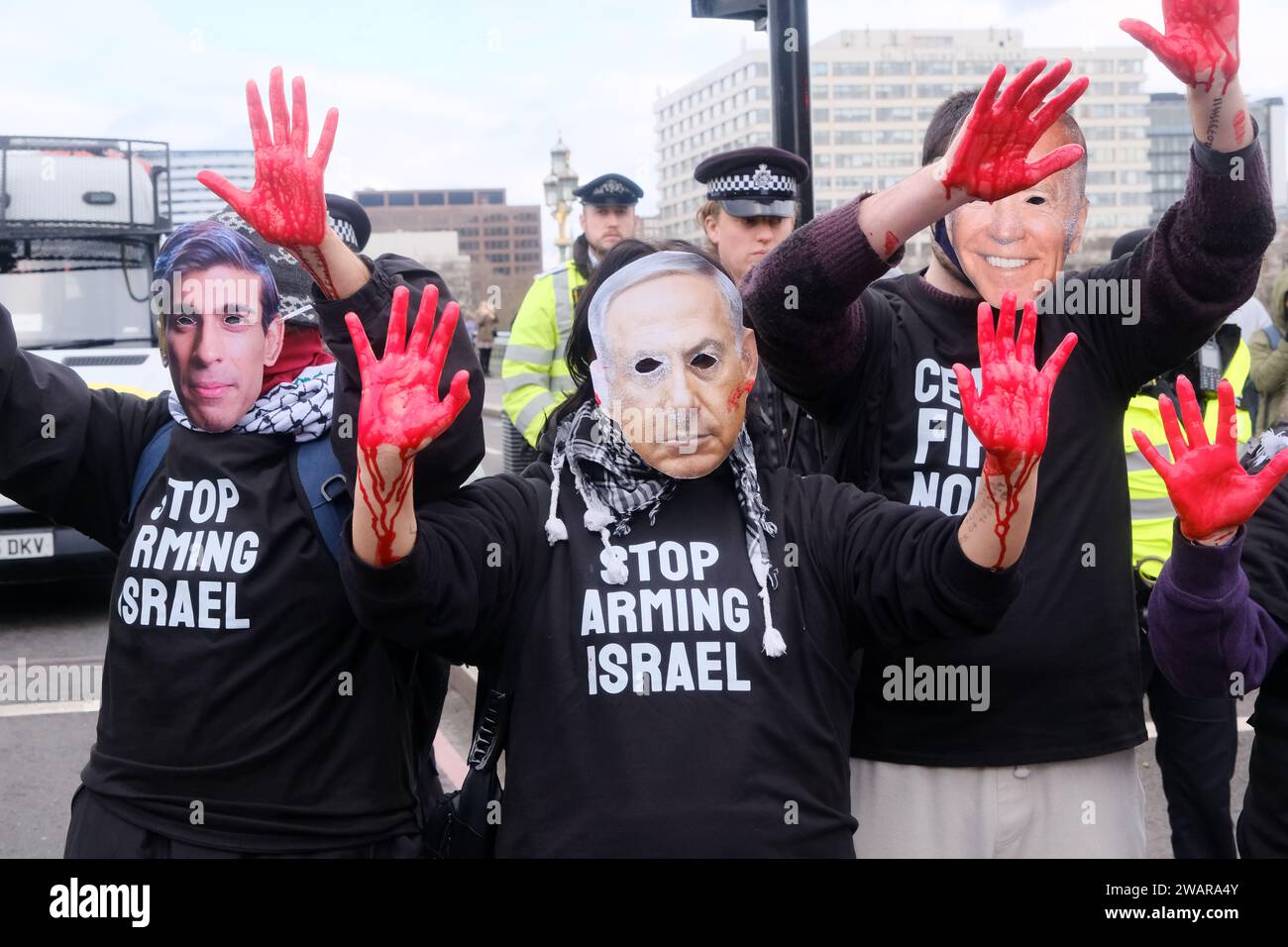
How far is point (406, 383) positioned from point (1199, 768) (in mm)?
2923

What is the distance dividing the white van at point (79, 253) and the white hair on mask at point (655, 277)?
18.8ft

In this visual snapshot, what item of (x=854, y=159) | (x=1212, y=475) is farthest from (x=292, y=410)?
(x=854, y=159)

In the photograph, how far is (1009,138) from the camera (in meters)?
1.98

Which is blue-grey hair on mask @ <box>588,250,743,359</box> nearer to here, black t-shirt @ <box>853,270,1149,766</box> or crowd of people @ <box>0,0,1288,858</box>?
crowd of people @ <box>0,0,1288,858</box>

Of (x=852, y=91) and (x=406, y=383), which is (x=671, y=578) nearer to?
(x=406, y=383)

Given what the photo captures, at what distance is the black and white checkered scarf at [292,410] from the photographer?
7.84 feet

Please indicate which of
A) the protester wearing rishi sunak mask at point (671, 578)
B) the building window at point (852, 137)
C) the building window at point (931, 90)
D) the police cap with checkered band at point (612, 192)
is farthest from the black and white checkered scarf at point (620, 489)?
the building window at point (852, 137)

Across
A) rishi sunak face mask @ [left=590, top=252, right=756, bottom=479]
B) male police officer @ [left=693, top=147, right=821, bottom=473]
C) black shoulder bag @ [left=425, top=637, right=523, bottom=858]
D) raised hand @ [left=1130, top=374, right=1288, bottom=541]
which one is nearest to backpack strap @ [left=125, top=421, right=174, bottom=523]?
black shoulder bag @ [left=425, top=637, right=523, bottom=858]

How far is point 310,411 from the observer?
7.84ft

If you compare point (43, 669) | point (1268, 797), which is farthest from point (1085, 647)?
point (43, 669)

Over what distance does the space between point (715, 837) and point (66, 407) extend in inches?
56.2

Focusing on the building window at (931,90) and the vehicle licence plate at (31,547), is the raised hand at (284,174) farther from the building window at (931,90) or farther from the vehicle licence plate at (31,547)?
the building window at (931,90)

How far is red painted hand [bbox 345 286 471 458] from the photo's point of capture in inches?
75.2

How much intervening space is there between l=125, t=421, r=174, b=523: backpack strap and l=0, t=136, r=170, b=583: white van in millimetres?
5252
